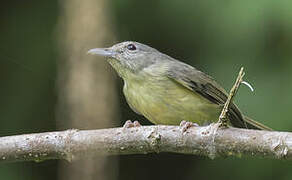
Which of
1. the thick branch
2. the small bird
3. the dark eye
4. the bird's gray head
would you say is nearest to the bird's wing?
the small bird

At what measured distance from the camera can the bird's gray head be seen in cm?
440

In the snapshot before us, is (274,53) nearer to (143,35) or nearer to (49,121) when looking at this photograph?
(143,35)

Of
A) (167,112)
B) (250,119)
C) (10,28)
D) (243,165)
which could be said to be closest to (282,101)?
(250,119)

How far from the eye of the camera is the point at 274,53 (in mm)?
4305

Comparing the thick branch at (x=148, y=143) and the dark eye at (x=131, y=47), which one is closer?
the thick branch at (x=148, y=143)

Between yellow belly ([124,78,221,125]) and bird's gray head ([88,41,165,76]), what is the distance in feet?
0.74

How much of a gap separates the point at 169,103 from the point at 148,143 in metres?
1.17

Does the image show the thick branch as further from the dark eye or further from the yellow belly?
the dark eye

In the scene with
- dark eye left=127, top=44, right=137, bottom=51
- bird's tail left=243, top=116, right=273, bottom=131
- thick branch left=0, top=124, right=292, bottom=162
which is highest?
dark eye left=127, top=44, right=137, bottom=51

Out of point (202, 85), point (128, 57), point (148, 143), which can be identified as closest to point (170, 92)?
point (202, 85)

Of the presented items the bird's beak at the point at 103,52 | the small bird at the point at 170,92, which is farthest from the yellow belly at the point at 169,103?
the bird's beak at the point at 103,52

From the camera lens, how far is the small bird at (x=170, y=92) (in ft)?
13.3

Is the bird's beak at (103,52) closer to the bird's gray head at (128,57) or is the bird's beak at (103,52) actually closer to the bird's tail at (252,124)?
the bird's gray head at (128,57)

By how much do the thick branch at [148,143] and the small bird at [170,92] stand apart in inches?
42.0
